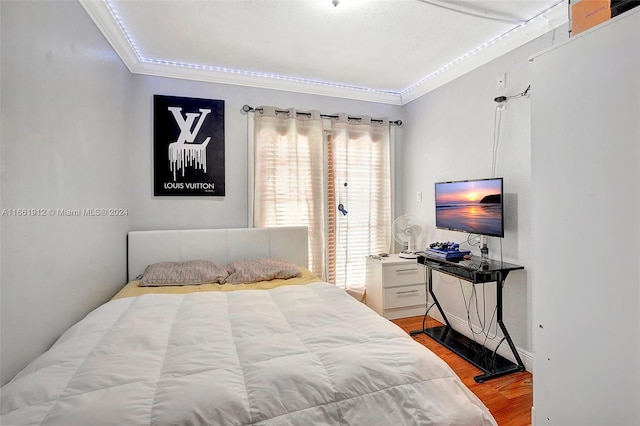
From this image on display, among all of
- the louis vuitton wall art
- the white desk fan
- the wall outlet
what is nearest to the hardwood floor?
the white desk fan

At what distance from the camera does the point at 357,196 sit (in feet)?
11.9

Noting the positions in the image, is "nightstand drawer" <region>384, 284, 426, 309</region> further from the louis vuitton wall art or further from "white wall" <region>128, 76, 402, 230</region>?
the louis vuitton wall art

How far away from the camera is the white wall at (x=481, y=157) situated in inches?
93.7

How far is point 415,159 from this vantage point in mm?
3658

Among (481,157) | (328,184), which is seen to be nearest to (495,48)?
(481,157)

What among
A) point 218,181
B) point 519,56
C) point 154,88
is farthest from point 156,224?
point 519,56

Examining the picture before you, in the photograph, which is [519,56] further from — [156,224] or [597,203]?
[156,224]

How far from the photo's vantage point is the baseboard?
7.68ft

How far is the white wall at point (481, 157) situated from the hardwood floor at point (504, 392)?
0.24 metres

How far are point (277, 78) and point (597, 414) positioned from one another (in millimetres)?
3382

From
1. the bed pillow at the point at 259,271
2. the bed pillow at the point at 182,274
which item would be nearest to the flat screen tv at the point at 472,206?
the bed pillow at the point at 259,271

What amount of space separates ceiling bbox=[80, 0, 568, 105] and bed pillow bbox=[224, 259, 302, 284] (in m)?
1.84

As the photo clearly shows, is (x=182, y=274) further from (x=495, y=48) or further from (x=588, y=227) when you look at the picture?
(x=495, y=48)

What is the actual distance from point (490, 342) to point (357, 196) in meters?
1.91
